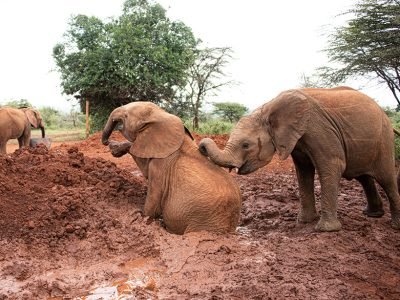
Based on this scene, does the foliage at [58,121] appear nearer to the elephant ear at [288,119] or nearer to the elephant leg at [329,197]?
the elephant ear at [288,119]

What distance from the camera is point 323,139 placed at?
5109mm

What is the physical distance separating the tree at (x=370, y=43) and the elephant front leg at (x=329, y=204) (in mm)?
9536

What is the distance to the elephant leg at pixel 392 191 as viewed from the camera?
554cm

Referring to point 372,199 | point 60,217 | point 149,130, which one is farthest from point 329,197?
point 60,217

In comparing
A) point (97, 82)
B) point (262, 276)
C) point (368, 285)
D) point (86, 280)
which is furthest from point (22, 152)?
point (97, 82)

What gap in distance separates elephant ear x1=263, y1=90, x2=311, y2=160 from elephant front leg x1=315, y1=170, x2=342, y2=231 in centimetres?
57

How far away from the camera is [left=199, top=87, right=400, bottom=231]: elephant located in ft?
16.6

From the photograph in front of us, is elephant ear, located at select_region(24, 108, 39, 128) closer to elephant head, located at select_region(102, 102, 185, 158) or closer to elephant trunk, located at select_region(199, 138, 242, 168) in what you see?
elephant head, located at select_region(102, 102, 185, 158)

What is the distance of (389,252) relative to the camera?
4.82 meters

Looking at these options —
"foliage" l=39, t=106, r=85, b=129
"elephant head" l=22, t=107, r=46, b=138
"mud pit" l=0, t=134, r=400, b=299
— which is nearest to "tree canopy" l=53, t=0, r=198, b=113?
"elephant head" l=22, t=107, r=46, b=138

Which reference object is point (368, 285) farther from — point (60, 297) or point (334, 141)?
point (60, 297)

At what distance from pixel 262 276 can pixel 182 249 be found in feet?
2.99

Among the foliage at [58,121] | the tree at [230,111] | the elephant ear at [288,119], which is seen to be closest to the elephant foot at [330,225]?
the elephant ear at [288,119]

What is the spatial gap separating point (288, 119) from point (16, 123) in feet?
30.2
